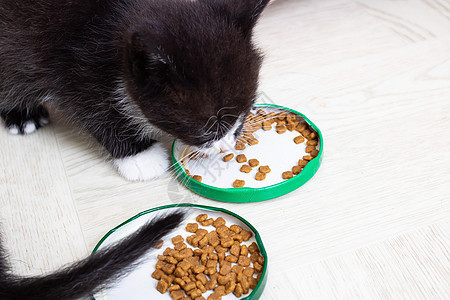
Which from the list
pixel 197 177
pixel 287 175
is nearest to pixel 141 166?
pixel 197 177

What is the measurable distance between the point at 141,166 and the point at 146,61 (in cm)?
38


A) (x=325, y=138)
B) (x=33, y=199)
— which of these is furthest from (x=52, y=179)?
(x=325, y=138)

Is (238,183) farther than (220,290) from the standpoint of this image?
Yes

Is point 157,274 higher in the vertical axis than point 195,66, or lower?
lower

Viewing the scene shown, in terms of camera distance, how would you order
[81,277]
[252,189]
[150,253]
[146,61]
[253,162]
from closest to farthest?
[81,277]
[146,61]
[150,253]
[252,189]
[253,162]

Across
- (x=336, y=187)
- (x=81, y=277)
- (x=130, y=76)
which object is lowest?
(x=336, y=187)

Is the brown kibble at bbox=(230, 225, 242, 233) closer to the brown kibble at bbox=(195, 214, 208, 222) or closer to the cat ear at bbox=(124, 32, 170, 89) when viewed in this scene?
the brown kibble at bbox=(195, 214, 208, 222)

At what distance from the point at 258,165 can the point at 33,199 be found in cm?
55

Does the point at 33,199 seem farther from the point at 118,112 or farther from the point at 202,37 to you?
the point at 202,37

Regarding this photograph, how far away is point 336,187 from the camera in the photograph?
48.4 inches

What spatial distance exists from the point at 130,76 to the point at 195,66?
140 millimetres

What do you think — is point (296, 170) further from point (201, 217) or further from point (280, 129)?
point (201, 217)

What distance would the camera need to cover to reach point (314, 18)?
1896 mm

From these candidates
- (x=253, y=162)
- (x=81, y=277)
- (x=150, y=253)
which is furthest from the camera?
(x=253, y=162)
